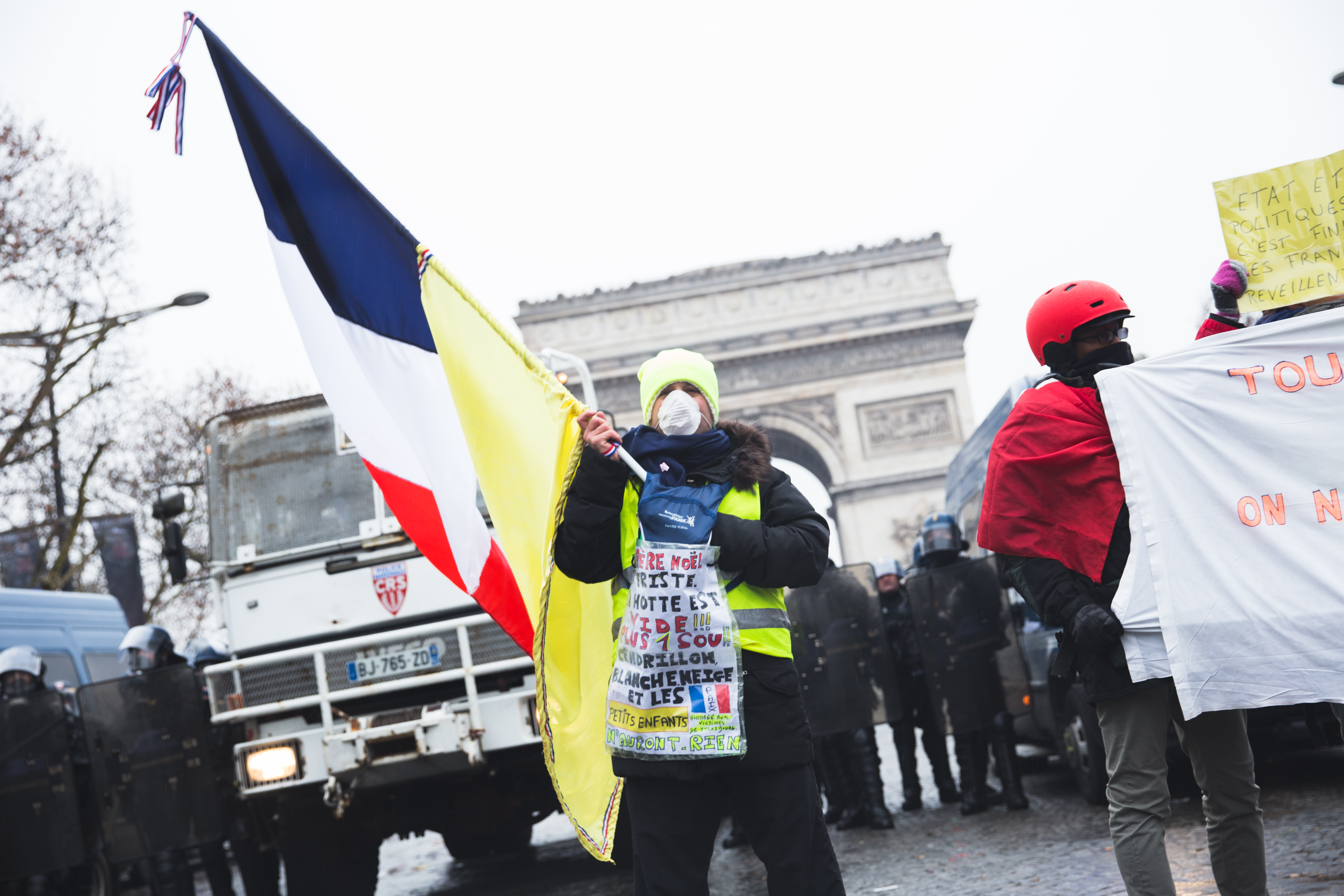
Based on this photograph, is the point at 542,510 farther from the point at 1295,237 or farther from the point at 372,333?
the point at 1295,237

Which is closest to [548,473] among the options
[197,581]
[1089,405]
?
[1089,405]

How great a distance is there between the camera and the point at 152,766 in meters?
7.24

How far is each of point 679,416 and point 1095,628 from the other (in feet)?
4.14

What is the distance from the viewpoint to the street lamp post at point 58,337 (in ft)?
47.8

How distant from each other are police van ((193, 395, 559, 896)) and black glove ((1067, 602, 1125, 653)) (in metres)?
3.63

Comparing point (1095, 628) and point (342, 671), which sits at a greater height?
point (342, 671)

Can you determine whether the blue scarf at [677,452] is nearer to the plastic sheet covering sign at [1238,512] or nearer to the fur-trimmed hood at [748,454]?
the fur-trimmed hood at [748,454]

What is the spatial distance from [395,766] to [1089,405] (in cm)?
417

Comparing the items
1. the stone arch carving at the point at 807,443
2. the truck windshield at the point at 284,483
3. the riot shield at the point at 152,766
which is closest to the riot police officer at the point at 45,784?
the riot shield at the point at 152,766

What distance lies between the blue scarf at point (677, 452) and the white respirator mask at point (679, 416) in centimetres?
4

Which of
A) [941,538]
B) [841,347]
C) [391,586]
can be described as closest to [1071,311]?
[391,586]

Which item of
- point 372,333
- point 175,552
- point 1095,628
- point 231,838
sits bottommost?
point 231,838

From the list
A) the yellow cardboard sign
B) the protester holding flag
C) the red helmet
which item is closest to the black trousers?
the protester holding flag

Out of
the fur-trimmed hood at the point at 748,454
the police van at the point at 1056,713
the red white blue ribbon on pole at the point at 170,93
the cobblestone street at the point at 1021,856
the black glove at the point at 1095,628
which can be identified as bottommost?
the cobblestone street at the point at 1021,856
